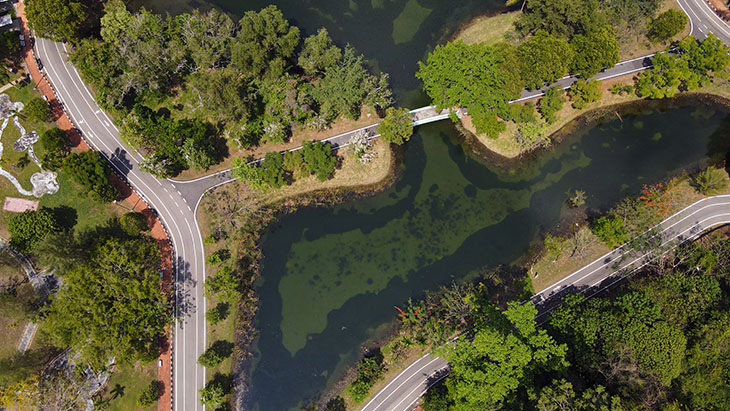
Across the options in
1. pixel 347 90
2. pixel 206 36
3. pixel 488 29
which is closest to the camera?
pixel 347 90

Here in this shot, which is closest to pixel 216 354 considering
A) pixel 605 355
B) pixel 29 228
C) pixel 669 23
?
pixel 29 228

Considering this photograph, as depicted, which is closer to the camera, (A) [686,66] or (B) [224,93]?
(B) [224,93]

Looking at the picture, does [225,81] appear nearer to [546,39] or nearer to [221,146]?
[221,146]

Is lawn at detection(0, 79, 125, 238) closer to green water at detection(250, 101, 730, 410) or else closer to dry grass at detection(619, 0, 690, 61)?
green water at detection(250, 101, 730, 410)

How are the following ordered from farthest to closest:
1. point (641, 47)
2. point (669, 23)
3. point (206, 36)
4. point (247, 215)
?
point (641, 47)
point (669, 23)
point (247, 215)
point (206, 36)

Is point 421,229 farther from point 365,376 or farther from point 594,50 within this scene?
point 594,50

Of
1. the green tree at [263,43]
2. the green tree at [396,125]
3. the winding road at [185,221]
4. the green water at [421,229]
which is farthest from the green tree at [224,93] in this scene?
the green tree at [396,125]

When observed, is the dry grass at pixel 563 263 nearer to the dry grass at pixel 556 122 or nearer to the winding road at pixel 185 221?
the winding road at pixel 185 221
